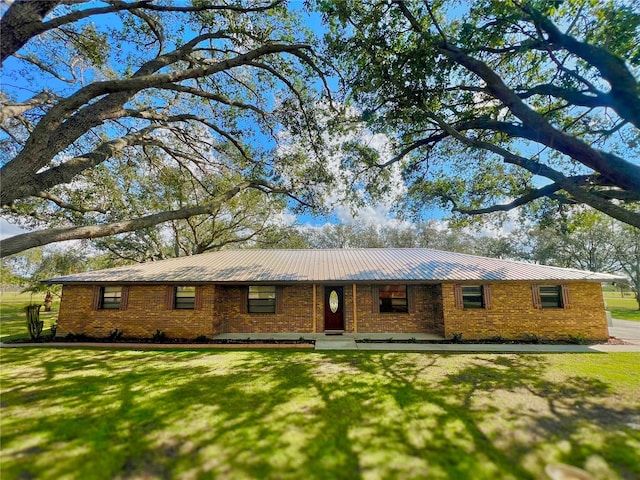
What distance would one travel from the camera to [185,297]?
1169cm

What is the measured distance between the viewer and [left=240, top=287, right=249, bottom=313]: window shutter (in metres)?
12.2

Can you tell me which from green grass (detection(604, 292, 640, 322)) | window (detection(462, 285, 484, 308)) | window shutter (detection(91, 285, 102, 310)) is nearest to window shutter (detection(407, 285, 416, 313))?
window (detection(462, 285, 484, 308))

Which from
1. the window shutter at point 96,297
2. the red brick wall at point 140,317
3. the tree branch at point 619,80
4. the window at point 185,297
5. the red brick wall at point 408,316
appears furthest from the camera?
the red brick wall at point 408,316

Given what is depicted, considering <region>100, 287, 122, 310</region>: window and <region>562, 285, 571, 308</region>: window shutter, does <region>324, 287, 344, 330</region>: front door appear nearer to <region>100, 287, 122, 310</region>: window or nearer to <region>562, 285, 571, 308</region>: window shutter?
<region>100, 287, 122, 310</region>: window

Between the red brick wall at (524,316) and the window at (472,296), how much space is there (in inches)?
11.3

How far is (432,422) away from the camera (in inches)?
179

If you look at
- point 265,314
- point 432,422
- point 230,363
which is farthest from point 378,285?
point 432,422

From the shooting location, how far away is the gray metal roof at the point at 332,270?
36.0ft

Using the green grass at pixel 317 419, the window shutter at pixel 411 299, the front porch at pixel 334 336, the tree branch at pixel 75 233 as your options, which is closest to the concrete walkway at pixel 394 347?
the front porch at pixel 334 336

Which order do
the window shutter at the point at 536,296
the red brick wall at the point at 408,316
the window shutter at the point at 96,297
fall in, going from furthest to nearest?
1. the red brick wall at the point at 408,316
2. the window shutter at the point at 96,297
3. the window shutter at the point at 536,296

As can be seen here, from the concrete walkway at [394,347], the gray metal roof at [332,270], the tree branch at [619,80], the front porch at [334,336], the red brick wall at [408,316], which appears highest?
the tree branch at [619,80]

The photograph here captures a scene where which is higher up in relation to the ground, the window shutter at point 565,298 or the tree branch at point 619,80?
the tree branch at point 619,80

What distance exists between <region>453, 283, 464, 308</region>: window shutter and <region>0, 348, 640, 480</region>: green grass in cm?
335

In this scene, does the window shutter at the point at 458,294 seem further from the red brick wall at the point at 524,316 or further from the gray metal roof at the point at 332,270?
the gray metal roof at the point at 332,270
